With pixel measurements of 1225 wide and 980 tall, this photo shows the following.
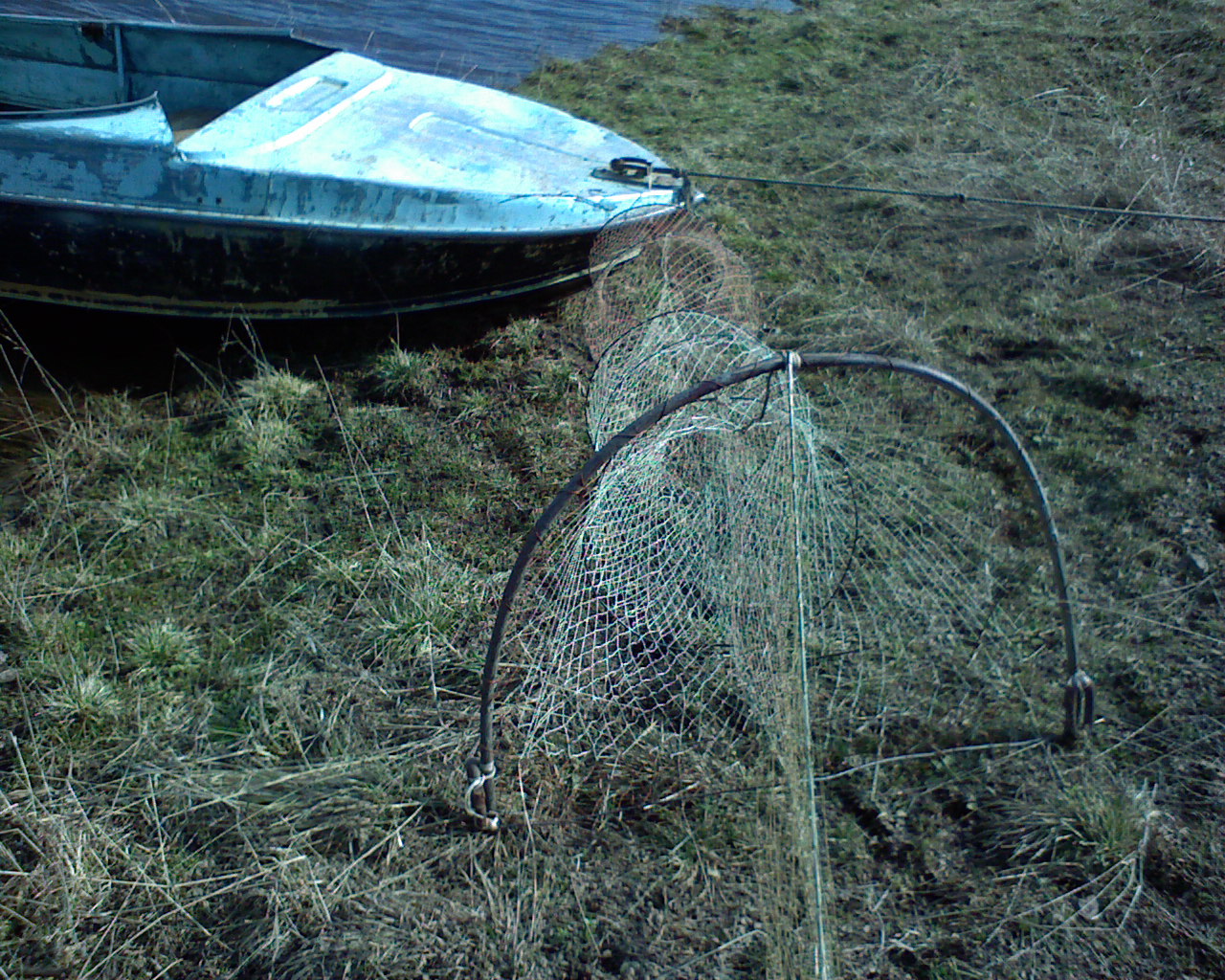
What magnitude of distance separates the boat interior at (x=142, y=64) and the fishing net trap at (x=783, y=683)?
3794 mm

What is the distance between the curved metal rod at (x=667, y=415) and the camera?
2.28m

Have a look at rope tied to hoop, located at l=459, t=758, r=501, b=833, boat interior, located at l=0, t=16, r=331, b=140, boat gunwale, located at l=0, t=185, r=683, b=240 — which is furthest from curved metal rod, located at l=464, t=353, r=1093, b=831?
boat interior, located at l=0, t=16, r=331, b=140

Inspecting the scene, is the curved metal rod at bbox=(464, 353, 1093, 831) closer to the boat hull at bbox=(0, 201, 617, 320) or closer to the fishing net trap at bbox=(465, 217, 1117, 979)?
the fishing net trap at bbox=(465, 217, 1117, 979)

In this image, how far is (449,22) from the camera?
416 inches

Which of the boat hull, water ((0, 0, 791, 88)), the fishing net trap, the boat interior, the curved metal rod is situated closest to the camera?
the curved metal rod

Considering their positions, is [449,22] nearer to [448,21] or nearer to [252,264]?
[448,21]

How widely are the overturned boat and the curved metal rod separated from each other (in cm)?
271

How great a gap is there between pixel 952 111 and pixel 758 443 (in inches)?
229

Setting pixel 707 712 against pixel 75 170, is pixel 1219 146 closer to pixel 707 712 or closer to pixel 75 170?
pixel 707 712

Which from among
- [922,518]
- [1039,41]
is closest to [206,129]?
[922,518]

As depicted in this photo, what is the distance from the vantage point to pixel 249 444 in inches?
183

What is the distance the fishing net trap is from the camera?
8.93 ft

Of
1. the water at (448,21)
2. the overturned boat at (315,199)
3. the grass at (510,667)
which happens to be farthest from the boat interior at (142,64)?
the water at (448,21)

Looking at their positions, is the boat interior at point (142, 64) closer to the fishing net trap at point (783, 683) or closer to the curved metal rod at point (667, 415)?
the fishing net trap at point (783, 683)
